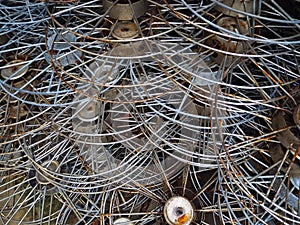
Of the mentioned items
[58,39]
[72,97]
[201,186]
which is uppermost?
[58,39]

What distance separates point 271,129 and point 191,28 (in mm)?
218

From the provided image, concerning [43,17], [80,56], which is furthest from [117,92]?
[43,17]

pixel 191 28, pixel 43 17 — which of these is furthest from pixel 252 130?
pixel 43 17

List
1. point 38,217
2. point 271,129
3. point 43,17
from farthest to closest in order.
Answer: point 38,217, point 43,17, point 271,129

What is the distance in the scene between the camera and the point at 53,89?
2.45ft

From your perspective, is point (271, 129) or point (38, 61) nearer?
point (271, 129)

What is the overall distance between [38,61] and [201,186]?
1.25 feet

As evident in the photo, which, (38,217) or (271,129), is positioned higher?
(271,129)

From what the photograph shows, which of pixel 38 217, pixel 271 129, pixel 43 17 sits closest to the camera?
pixel 271 129

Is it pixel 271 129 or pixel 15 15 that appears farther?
pixel 15 15

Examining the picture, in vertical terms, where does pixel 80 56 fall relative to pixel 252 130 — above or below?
above

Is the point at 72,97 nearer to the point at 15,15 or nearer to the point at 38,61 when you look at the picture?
the point at 38,61

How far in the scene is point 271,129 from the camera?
61 cm

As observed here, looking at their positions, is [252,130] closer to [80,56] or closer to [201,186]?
[201,186]
